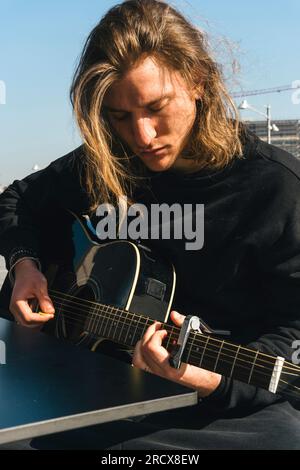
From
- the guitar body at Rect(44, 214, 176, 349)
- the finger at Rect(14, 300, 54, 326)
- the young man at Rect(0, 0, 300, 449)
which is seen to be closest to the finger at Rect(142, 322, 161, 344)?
the young man at Rect(0, 0, 300, 449)

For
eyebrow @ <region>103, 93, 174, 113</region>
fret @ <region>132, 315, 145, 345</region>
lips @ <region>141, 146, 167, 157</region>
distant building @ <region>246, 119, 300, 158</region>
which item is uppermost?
eyebrow @ <region>103, 93, 174, 113</region>

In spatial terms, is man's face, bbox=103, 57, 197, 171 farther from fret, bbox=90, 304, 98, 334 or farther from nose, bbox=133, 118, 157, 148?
fret, bbox=90, 304, 98, 334

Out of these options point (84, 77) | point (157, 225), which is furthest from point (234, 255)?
point (84, 77)

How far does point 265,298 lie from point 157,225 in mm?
505

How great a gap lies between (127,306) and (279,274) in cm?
55

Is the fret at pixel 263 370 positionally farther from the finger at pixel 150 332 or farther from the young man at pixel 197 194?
the finger at pixel 150 332

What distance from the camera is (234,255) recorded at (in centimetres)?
212

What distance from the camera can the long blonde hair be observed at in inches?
81.4

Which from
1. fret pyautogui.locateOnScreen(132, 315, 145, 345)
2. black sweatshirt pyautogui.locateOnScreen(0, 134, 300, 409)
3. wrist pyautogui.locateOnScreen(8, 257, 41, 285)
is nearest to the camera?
black sweatshirt pyautogui.locateOnScreen(0, 134, 300, 409)

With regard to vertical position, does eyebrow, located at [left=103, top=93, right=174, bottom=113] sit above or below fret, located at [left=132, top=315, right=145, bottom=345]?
above

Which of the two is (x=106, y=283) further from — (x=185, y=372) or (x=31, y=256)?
(x=185, y=372)

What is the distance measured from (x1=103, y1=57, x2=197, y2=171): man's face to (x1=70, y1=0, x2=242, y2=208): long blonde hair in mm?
36

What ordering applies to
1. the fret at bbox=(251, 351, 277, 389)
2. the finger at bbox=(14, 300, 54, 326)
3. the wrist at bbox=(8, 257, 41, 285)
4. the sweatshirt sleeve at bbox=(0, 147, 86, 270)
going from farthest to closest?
the sweatshirt sleeve at bbox=(0, 147, 86, 270), the wrist at bbox=(8, 257, 41, 285), the finger at bbox=(14, 300, 54, 326), the fret at bbox=(251, 351, 277, 389)
